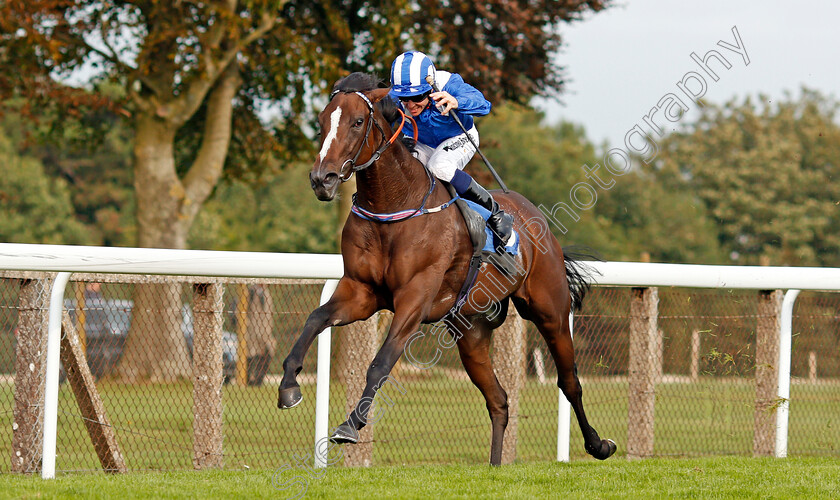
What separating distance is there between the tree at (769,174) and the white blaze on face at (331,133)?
90.8 ft

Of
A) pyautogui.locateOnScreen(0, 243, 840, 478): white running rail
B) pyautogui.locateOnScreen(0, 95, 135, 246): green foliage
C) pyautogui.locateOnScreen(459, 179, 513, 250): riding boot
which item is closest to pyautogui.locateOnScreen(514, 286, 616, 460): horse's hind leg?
pyautogui.locateOnScreen(0, 243, 840, 478): white running rail

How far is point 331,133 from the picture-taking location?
14.2 ft

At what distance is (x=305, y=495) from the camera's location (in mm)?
4316

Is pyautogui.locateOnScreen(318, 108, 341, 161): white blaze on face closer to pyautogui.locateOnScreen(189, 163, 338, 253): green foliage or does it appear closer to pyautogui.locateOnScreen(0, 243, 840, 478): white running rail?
pyautogui.locateOnScreen(0, 243, 840, 478): white running rail

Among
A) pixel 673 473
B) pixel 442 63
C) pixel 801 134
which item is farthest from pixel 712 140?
pixel 673 473

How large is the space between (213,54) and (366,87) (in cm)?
889

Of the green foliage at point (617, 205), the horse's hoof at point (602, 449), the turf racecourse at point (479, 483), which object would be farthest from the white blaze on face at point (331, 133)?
the green foliage at point (617, 205)

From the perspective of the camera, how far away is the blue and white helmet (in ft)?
15.7

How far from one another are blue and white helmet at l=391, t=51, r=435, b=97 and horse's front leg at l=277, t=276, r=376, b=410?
949 mm

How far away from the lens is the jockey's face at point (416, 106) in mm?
4969

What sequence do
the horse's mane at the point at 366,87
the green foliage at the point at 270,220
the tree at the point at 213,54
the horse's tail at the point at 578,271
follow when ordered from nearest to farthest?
the horse's mane at the point at 366,87 → the horse's tail at the point at 578,271 → the tree at the point at 213,54 → the green foliage at the point at 270,220

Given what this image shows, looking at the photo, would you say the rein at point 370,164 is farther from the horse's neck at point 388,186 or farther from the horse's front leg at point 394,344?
the horse's front leg at point 394,344

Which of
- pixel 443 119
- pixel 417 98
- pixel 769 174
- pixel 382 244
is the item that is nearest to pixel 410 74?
pixel 417 98

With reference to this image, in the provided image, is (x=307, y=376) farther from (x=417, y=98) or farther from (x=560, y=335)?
(x=417, y=98)
